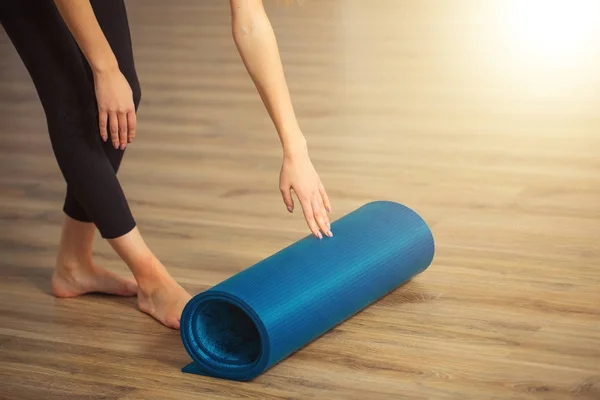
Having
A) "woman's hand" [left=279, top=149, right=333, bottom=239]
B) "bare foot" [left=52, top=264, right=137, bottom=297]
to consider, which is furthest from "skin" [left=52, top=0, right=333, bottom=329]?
"bare foot" [left=52, top=264, right=137, bottom=297]

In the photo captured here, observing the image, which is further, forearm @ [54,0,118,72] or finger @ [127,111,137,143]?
finger @ [127,111,137,143]

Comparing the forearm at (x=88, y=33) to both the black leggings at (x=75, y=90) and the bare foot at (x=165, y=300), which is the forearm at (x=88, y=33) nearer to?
the black leggings at (x=75, y=90)

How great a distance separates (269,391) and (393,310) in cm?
44

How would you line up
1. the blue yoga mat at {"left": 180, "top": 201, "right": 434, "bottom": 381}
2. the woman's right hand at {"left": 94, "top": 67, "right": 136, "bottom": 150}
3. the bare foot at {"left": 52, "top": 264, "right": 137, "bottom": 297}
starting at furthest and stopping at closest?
the bare foot at {"left": 52, "top": 264, "right": 137, "bottom": 297} < the woman's right hand at {"left": 94, "top": 67, "right": 136, "bottom": 150} < the blue yoga mat at {"left": 180, "top": 201, "right": 434, "bottom": 381}

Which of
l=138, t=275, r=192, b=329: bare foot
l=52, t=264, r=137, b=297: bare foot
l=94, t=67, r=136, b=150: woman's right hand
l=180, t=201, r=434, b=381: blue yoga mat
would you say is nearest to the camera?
l=180, t=201, r=434, b=381: blue yoga mat

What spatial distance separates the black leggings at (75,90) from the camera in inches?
88.7

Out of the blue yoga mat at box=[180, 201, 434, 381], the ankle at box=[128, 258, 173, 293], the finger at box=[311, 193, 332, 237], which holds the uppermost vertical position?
the finger at box=[311, 193, 332, 237]

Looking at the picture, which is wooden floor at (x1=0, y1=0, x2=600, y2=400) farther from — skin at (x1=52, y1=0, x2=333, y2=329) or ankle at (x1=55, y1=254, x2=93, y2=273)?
skin at (x1=52, y1=0, x2=333, y2=329)

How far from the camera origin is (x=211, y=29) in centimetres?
603

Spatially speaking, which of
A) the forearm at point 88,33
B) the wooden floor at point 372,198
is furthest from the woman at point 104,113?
the wooden floor at point 372,198

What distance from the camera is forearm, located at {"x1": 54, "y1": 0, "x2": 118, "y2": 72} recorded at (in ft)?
6.95

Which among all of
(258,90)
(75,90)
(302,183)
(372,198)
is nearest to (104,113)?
(75,90)

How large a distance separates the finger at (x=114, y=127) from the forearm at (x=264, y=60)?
0.94 feet

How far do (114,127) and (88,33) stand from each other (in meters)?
0.20
